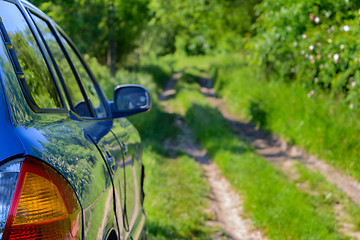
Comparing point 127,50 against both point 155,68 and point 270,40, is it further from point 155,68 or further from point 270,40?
point 270,40

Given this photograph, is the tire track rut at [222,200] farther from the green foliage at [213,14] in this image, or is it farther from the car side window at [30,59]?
the green foliage at [213,14]

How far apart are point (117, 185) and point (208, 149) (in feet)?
24.6

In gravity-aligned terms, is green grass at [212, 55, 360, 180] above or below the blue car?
below

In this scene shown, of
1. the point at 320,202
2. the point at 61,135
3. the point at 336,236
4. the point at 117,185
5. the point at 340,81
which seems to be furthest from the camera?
the point at 340,81

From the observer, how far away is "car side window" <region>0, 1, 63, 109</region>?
5.73 feet

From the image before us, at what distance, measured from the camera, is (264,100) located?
503 inches

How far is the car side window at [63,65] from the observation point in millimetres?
2398

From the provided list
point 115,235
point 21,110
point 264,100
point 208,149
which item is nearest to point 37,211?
point 21,110

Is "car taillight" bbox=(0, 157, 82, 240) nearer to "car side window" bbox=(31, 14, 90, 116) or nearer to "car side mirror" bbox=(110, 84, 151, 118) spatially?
"car side window" bbox=(31, 14, 90, 116)

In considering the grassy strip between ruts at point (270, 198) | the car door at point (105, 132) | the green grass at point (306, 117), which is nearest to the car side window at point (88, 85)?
the car door at point (105, 132)

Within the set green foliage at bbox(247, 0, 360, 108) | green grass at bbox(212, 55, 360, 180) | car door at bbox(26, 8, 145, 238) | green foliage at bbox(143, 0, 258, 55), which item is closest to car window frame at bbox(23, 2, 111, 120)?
car door at bbox(26, 8, 145, 238)

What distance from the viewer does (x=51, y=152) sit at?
1.39m

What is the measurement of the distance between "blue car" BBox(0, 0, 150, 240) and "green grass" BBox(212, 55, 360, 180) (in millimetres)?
5709

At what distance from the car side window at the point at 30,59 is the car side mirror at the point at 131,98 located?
1.18m
